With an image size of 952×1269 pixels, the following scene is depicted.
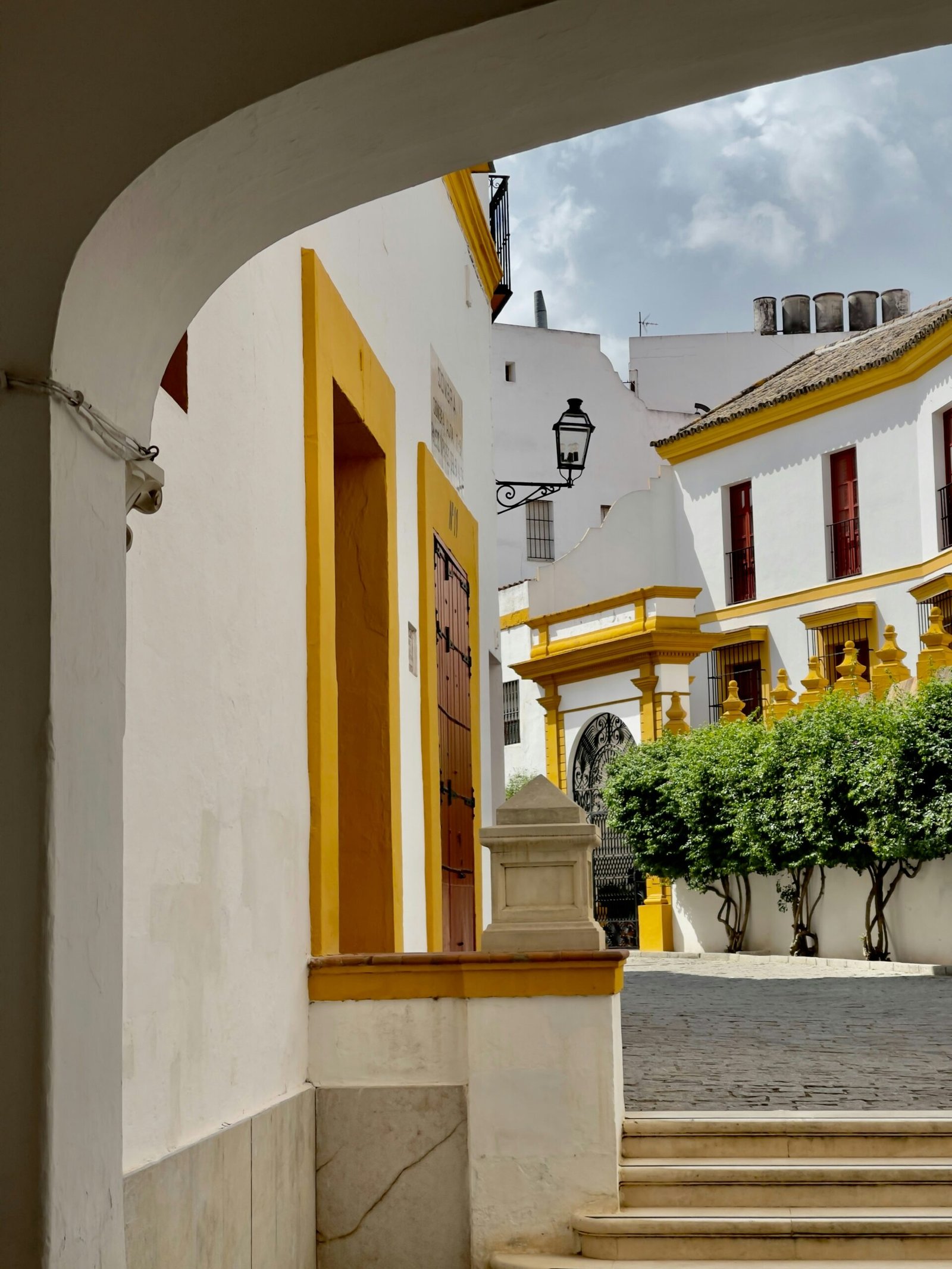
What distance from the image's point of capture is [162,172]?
2.73 meters

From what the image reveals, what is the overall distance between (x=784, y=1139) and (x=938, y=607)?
19.3m

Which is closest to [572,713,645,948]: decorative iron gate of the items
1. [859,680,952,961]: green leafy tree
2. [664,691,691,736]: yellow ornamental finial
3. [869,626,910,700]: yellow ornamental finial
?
[664,691,691,736]: yellow ornamental finial

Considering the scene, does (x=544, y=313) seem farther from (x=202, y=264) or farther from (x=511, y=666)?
(x=202, y=264)

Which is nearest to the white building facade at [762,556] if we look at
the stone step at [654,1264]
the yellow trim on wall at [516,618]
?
the yellow trim on wall at [516,618]

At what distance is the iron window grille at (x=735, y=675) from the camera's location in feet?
93.0

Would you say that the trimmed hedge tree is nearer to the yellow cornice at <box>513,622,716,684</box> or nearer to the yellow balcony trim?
the yellow cornice at <box>513,622,716,684</box>

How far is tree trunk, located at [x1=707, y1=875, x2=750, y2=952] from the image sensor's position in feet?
67.5

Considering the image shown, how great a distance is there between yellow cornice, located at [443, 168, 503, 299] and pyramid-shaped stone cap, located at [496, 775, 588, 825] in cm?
Answer: 546

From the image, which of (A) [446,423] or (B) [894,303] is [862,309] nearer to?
(B) [894,303]

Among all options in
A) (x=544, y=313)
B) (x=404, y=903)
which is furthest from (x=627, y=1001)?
(x=544, y=313)

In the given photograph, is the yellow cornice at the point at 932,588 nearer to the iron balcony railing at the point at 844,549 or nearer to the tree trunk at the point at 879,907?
the iron balcony railing at the point at 844,549

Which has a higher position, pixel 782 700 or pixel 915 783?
pixel 782 700

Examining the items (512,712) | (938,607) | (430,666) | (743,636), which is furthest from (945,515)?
(430,666)

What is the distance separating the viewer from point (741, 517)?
29.5 metres
